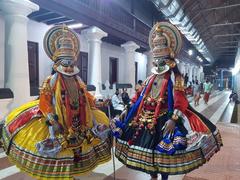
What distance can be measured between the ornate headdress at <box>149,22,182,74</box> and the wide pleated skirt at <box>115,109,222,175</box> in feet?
1.66

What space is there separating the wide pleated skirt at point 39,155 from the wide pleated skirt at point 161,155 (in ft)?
1.15

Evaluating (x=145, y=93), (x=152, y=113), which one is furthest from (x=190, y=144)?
(x=145, y=93)

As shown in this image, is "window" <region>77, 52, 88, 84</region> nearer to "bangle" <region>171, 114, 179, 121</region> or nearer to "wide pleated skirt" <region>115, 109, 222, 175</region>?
"wide pleated skirt" <region>115, 109, 222, 175</region>

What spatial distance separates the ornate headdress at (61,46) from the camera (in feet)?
8.02

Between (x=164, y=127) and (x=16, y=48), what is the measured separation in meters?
3.81

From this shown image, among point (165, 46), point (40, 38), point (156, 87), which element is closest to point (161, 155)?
point (156, 87)

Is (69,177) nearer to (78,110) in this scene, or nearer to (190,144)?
(78,110)

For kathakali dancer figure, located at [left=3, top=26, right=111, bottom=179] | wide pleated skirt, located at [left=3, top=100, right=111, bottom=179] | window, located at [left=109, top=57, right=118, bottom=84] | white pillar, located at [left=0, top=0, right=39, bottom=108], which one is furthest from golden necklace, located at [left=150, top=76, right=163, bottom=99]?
window, located at [left=109, top=57, right=118, bottom=84]

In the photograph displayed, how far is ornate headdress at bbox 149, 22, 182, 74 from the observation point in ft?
7.81

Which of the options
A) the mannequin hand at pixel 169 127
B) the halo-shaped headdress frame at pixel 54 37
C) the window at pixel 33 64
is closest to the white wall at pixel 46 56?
the window at pixel 33 64

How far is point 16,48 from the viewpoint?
4.87m

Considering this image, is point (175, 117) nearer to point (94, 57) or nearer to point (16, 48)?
point (16, 48)

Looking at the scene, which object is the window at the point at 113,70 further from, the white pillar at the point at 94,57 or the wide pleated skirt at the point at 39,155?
the wide pleated skirt at the point at 39,155

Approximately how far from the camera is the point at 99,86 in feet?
26.3
